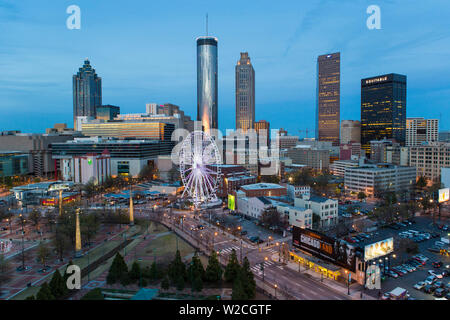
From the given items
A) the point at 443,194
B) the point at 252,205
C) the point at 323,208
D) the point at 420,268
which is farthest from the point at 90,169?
the point at 443,194

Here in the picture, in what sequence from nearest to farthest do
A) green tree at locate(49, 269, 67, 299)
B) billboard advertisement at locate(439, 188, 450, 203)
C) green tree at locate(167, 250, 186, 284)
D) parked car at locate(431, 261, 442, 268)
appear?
green tree at locate(49, 269, 67, 299) → green tree at locate(167, 250, 186, 284) → parked car at locate(431, 261, 442, 268) → billboard advertisement at locate(439, 188, 450, 203)

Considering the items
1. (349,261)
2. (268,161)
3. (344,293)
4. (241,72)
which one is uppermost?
(241,72)

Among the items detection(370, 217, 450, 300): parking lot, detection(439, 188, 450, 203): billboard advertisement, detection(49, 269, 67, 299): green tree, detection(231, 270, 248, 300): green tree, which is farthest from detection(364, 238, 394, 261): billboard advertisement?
detection(49, 269, 67, 299): green tree

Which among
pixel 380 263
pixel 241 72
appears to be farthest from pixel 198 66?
pixel 380 263

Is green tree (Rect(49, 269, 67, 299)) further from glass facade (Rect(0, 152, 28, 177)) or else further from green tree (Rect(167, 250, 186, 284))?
glass facade (Rect(0, 152, 28, 177))

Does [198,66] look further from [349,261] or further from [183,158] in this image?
[349,261]

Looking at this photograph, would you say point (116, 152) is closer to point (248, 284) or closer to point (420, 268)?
point (248, 284)
